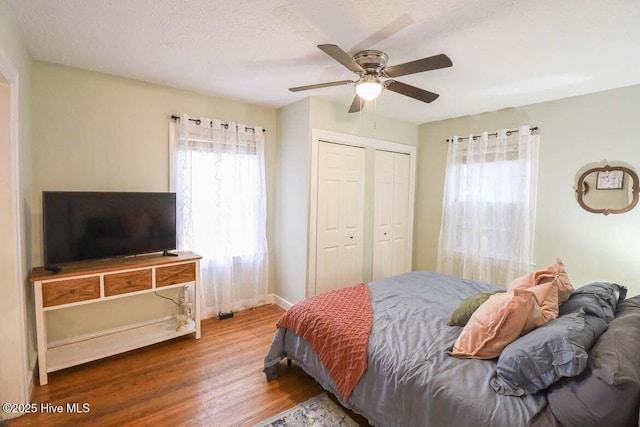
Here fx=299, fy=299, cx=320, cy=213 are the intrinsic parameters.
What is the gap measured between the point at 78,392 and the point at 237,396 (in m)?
1.13

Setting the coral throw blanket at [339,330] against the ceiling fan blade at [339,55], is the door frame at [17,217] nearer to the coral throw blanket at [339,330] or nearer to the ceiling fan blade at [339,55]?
the coral throw blanket at [339,330]

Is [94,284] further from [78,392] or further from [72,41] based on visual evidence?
[72,41]

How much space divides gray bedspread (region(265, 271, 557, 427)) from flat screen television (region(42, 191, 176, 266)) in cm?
152

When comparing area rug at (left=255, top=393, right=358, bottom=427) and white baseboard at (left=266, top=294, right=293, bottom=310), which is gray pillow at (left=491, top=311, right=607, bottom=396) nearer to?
area rug at (left=255, top=393, right=358, bottom=427)

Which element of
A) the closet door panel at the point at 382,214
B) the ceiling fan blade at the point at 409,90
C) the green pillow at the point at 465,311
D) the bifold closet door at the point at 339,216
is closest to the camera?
the green pillow at the point at 465,311

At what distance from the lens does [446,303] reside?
7.91ft

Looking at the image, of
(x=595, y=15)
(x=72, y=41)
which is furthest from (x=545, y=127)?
(x=72, y=41)

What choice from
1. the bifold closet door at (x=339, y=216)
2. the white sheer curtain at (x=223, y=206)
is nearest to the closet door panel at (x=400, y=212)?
the bifold closet door at (x=339, y=216)

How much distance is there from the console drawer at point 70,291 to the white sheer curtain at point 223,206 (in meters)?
0.90

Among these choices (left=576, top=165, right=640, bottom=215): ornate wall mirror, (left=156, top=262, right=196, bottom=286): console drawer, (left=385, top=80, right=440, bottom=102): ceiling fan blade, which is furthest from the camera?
(left=576, top=165, right=640, bottom=215): ornate wall mirror

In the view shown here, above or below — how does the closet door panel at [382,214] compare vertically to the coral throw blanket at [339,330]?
above

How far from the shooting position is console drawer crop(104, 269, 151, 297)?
2.41 metres

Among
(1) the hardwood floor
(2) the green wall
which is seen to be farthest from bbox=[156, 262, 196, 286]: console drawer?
(2) the green wall

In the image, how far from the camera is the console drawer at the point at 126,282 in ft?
7.91
